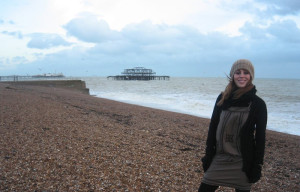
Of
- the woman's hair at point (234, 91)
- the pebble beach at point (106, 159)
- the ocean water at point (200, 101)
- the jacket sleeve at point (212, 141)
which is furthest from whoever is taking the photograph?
the ocean water at point (200, 101)

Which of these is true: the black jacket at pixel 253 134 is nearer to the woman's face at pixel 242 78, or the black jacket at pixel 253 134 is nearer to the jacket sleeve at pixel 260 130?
the jacket sleeve at pixel 260 130

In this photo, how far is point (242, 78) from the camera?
2.35 m

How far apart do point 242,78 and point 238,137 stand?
21.2 inches

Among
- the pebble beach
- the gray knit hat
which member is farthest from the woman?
the pebble beach

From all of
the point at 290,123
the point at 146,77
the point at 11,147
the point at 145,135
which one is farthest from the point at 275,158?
the point at 146,77

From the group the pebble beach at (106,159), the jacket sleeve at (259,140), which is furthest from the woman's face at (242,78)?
the pebble beach at (106,159)

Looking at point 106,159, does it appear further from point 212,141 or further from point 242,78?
point 242,78

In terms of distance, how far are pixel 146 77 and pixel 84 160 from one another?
99.5 metres

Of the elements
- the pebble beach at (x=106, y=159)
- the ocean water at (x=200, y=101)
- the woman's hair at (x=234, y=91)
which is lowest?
the ocean water at (x=200, y=101)

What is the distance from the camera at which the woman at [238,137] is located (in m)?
2.19

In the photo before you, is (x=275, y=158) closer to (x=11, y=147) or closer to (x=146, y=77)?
(x=11, y=147)

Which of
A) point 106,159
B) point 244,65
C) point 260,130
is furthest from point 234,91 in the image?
point 106,159

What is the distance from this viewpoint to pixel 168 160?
16.9ft

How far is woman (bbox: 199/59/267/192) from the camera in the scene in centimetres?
219
